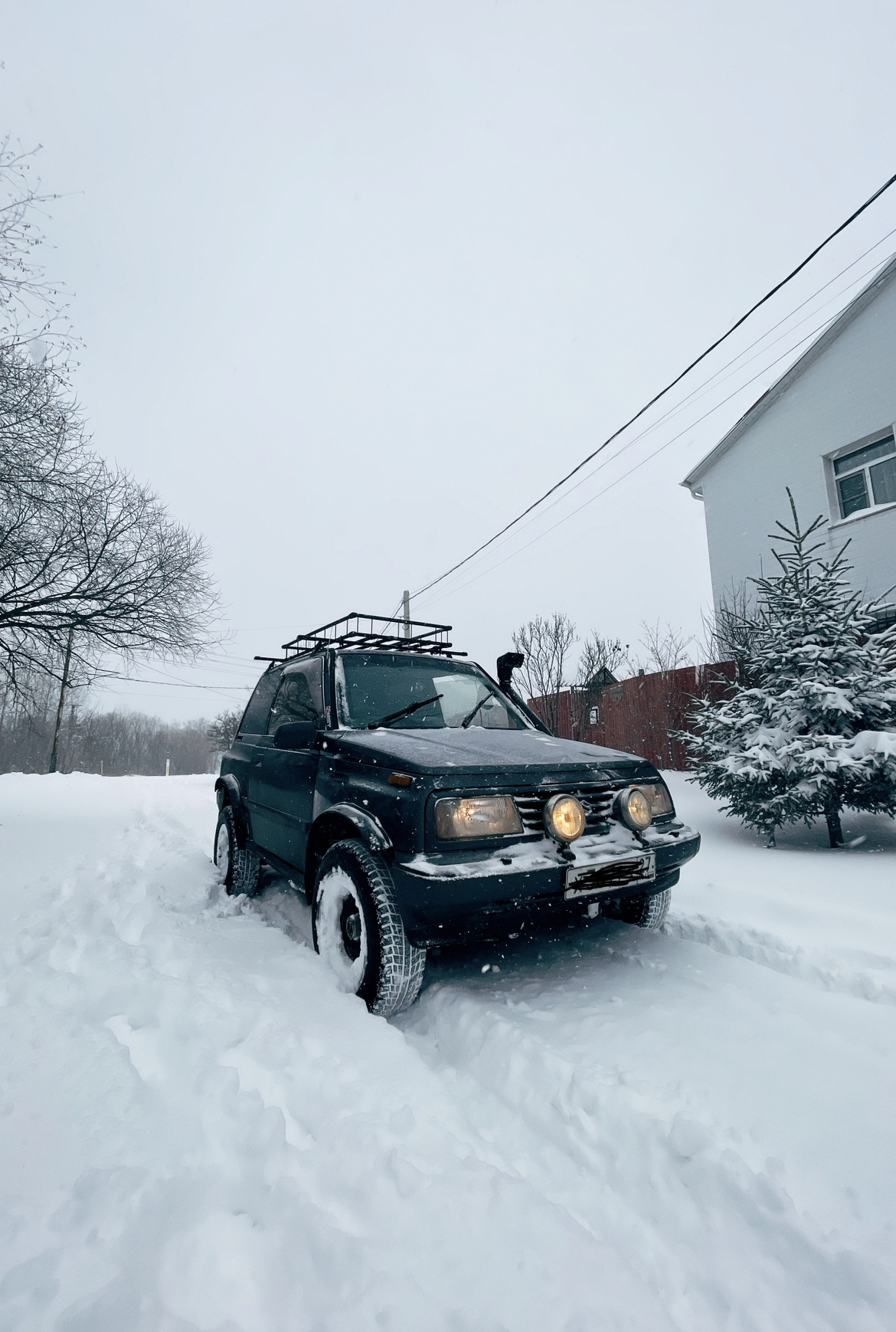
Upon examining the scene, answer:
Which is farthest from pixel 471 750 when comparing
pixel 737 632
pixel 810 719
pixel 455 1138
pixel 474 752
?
pixel 737 632

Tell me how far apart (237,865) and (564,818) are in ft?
10.2

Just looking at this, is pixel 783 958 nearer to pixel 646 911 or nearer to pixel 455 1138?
pixel 646 911

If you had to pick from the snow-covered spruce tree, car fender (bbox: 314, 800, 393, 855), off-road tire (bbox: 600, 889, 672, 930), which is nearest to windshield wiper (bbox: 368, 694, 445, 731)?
car fender (bbox: 314, 800, 393, 855)

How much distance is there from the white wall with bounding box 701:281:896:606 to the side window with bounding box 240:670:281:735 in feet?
32.5

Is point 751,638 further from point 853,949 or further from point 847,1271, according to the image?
point 847,1271

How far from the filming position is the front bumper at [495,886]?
8.18 feet

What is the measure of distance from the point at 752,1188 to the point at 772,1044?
0.86m

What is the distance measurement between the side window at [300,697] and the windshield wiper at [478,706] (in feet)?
2.97

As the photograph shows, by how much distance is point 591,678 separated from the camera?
1681cm

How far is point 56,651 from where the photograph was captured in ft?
34.2

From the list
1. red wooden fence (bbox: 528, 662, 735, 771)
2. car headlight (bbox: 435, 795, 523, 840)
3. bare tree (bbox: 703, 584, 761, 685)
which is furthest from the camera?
red wooden fence (bbox: 528, 662, 735, 771)

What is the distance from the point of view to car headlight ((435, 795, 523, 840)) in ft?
8.62

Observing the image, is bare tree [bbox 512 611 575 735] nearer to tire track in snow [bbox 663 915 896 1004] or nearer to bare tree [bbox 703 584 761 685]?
bare tree [bbox 703 584 761 685]

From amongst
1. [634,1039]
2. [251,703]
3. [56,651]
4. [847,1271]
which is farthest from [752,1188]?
[56,651]
